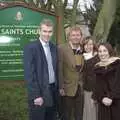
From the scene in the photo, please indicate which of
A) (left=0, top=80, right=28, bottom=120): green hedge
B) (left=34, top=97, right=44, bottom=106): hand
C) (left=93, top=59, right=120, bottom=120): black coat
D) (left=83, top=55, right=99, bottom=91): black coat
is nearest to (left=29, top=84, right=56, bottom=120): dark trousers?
(left=34, top=97, right=44, bottom=106): hand

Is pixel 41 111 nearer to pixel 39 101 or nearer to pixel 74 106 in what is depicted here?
pixel 39 101

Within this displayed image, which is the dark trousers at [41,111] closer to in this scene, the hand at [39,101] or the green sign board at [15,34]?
the hand at [39,101]

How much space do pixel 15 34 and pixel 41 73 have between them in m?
2.98

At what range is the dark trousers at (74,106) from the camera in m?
8.13

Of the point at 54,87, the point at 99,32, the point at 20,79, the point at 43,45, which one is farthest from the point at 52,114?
the point at 99,32

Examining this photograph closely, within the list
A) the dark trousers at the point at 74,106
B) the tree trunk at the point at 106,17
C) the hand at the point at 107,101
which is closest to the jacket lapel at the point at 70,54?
the dark trousers at the point at 74,106

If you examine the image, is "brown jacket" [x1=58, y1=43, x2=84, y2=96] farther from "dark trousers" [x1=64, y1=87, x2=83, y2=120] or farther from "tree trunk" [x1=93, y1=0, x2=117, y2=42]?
"tree trunk" [x1=93, y1=0, x2=117, y2=42]

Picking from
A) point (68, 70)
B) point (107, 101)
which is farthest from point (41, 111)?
point (68, 70)

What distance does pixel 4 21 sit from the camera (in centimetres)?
984

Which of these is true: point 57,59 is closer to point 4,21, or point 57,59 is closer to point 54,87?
point 54,87

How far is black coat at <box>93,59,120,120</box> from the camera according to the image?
7082 millimetres

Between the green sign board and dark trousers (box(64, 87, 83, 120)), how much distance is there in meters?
1.72

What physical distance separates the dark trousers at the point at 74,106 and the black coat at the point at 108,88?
2.63ft

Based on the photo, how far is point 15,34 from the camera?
9.96 meters
